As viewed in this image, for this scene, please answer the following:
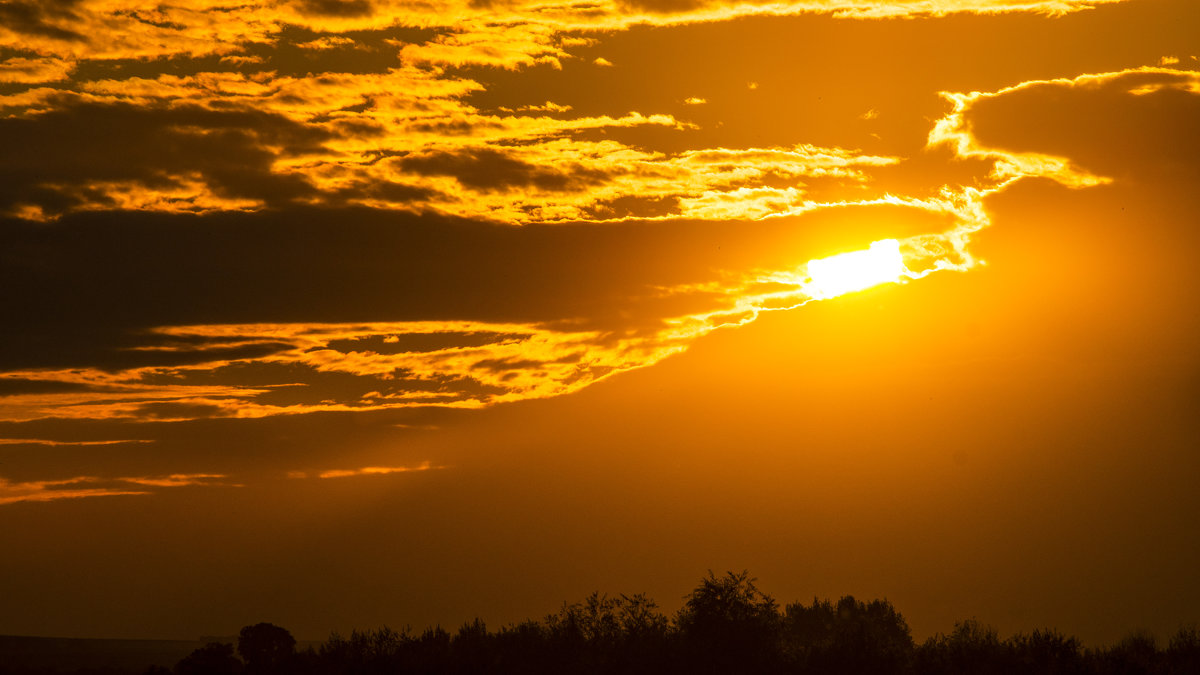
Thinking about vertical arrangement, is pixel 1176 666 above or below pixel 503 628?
below

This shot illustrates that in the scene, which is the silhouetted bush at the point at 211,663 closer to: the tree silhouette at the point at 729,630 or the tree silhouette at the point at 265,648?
the tree silhouette at the point at 265,648

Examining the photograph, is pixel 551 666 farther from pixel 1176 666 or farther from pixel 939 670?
pixel 1176 666

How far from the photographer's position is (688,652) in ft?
198

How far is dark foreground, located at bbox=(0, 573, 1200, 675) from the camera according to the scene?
56.0 metres

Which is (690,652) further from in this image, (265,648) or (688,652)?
(265,648)

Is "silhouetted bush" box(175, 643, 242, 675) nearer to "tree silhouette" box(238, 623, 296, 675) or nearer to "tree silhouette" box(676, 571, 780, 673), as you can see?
"tree silhouette" box(238, 623, 296, 675)

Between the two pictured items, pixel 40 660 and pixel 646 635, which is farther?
pixel 40 660

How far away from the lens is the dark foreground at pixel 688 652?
56.0 m

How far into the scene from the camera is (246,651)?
6625 centimetres

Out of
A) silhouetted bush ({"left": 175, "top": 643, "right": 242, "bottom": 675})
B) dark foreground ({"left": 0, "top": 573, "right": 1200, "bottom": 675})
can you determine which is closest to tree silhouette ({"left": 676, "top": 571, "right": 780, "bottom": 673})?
dark foreground ({"left": 0, "top": 573, "right": 1200, "bottom": 675})

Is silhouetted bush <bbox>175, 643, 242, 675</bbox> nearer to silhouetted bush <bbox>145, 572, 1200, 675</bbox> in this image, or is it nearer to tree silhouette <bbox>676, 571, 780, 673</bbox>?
silhouetted bush <bbox>145, 572, 1200, 675</bbox>

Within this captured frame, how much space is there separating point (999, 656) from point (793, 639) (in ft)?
40.3

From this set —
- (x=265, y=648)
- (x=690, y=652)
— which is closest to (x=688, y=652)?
(x=690, y=652)

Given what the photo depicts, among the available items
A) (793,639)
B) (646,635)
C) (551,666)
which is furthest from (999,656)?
(551,666)
